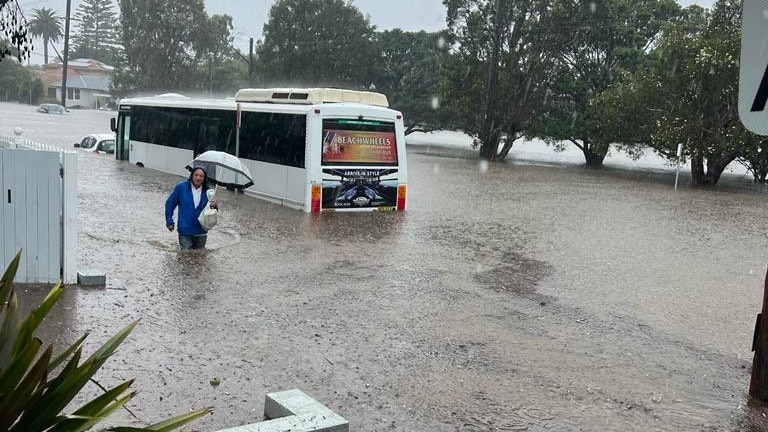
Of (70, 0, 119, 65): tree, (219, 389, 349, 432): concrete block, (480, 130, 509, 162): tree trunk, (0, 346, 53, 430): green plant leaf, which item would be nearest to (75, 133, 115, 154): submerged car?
(480, 130, 509, 162): tree trunk

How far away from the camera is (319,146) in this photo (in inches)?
606

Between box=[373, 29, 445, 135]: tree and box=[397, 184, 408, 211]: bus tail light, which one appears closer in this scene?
box=[397, 184, 408, 211]: bus tail light

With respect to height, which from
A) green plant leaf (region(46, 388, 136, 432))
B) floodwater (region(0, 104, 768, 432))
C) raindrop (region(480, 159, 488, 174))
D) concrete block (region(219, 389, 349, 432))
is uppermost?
green plant leaf (region(46, 388, 136, 432))

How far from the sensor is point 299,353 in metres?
6.65

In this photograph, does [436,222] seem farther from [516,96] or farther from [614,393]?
[516,96]

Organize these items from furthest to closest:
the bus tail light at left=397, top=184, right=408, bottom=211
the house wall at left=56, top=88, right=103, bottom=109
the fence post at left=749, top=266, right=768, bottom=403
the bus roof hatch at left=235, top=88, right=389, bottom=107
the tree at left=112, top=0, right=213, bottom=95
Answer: the house wall at left=56, top=88, right=103, bottom=109
the tree at left=112, top=0, right=213, bottom=95
the bus tail light at left=397, top=184, right=408, bottom=211
the bus roof hatch at left=235, top=88, right=389, bottom=107
the fence post at left=749, top=266, right=768, bottom=403

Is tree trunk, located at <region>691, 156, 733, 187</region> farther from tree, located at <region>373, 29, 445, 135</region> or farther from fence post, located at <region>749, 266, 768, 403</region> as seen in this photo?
fence post, located at <region>749, 266, 768, 403</region>

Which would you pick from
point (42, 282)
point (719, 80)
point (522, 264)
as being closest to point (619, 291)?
point (522, 264)

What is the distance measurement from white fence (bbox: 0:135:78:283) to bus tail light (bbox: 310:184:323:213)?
7.33 meters

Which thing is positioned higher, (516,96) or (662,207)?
(516,96)

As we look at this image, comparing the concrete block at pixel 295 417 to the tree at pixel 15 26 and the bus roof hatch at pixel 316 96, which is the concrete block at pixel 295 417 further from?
the bus roof hatch at pixel 316 96

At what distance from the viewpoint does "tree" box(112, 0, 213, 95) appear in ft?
237

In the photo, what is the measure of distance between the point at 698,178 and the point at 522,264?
21.1 m

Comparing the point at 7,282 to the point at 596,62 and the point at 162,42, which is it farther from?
the point at 162,42
